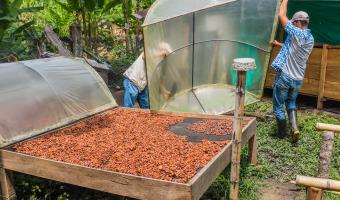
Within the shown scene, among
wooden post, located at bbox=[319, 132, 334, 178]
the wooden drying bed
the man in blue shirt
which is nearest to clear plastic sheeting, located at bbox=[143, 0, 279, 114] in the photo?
the man in blue shirt

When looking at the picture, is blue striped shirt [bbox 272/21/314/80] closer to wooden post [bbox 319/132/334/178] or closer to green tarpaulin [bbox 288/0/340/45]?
wooden post [bbox 319/132/334/178]

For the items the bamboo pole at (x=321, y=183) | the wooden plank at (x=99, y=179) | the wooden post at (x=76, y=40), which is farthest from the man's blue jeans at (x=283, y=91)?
the wooden post at (x=76, y=40)

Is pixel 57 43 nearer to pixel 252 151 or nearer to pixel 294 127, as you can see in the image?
pixel 252 151

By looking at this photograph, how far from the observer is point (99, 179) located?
12.3 ft

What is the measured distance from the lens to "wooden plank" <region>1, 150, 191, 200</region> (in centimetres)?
340

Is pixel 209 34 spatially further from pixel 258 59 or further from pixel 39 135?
pixel 39 135

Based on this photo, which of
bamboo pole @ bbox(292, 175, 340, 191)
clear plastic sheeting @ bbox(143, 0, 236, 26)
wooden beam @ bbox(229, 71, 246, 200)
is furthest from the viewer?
clear plastic sheeting @ bbox(143, 0, 236, 26)

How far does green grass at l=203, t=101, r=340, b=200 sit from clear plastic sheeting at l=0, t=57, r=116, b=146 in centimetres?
231

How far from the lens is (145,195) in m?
3.51

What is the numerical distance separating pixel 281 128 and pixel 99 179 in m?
3.58

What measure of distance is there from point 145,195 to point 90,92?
2912 millimetres

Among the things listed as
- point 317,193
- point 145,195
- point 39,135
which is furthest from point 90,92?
point 317,193

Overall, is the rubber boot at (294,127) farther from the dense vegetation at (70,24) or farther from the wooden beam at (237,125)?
the dense vegetation at (70,24)

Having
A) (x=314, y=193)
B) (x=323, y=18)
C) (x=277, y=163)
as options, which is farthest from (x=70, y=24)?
(x=314, y=193)
